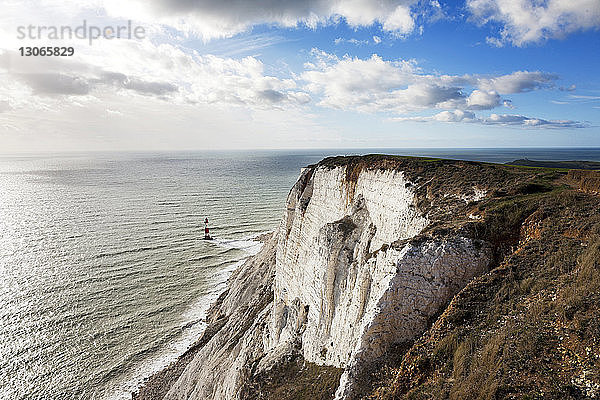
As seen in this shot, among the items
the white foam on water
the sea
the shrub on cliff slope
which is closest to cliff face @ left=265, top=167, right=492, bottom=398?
the shrub on cliff slope

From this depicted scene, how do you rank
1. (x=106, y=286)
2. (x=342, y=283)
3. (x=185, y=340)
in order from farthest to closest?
1. (x=106, y=286)
2. (x=185, y=340)
3. (x=342, y=283)

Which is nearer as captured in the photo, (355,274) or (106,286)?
(355,274)

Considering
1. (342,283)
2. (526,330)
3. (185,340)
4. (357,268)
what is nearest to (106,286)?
(185,340)

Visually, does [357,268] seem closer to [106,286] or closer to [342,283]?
[342,283]

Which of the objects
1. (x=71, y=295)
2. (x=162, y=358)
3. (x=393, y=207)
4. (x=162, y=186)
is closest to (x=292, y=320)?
(x=393, y=207)

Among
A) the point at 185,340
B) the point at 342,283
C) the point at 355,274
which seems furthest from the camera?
the point at 185,340

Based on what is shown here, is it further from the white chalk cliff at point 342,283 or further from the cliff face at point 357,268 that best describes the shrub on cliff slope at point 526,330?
the white chalk cliff at point 342,283
